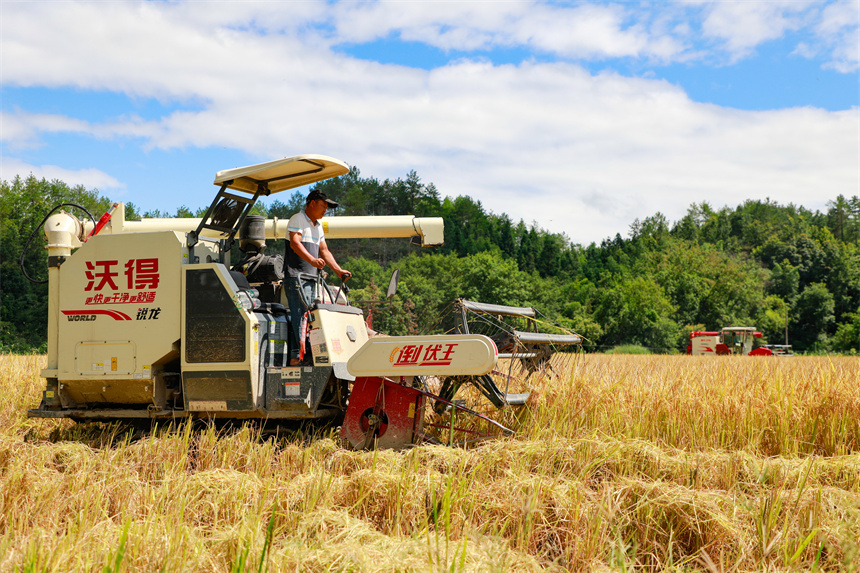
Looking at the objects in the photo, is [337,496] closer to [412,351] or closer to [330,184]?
[412,351]

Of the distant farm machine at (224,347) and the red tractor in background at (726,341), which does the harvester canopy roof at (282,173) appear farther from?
the red tractor in background at (726,341)

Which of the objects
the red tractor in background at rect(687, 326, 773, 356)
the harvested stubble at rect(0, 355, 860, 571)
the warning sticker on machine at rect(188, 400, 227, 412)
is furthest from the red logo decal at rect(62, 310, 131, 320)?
the red tractor in background at rect(687, 326, 773, 356)

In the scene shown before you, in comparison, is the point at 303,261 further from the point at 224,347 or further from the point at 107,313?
the point at 107,313

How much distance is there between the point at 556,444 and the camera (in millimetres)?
5145

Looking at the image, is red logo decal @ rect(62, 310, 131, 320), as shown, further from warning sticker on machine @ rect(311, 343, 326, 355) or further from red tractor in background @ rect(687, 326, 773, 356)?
red tractor in background @ rect(687, 326, 773, 356)

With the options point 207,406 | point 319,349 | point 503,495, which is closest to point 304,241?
point 319,349

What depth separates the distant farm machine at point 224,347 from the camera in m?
5.84

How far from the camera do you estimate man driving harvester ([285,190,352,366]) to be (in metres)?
6.22

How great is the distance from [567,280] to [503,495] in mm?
79686

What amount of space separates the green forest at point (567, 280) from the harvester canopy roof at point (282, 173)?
2724 cm

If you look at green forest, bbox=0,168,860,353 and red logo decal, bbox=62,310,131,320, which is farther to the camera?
green forest, bbox=0,168,860,353

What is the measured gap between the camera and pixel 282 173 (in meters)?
6.59

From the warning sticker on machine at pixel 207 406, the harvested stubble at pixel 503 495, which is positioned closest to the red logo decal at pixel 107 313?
the warning sticker on machine at pixel 207 406

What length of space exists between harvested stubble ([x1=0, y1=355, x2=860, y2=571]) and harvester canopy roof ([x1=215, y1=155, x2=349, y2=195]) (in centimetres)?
227
